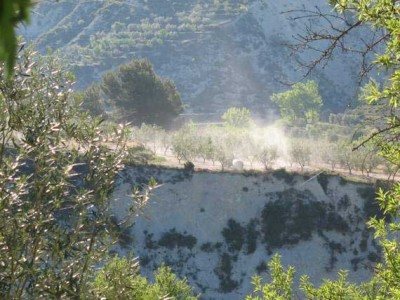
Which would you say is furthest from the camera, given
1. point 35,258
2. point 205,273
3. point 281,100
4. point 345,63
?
point 345,63

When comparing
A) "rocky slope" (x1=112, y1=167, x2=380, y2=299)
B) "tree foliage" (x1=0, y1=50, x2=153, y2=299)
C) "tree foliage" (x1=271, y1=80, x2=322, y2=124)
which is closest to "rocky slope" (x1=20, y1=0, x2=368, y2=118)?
"tree foliage" (x1=271, y1=80, x2=322, y2=124)

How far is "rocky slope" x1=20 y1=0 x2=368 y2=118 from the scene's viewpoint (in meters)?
136

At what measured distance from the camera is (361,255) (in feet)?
144

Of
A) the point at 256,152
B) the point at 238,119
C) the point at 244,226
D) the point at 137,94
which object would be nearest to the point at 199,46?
the point at 238,119

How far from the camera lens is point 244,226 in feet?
150

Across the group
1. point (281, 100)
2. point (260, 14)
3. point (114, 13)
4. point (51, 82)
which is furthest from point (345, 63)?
point (51, 82)

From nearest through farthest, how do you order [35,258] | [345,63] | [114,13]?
[35,258] → [345,63] → [114,13]

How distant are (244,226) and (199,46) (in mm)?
108108

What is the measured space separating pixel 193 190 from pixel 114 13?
131313mm

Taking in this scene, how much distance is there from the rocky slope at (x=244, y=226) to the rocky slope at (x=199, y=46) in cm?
8107

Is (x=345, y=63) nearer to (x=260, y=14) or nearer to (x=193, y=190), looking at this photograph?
(x=260, y=14)

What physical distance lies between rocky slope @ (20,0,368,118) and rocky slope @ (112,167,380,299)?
266 ft

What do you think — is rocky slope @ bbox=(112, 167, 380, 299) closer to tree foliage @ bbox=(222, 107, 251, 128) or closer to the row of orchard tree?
the row of orchard tree

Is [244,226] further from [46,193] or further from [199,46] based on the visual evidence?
[199,46]
